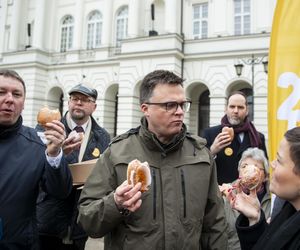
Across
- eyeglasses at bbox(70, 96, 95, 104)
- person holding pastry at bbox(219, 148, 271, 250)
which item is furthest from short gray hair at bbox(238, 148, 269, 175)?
eyeglasses at bbox(70, 96, 95, 104)

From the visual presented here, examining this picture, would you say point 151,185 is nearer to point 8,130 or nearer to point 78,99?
point 8,130

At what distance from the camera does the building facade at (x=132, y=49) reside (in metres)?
20.1

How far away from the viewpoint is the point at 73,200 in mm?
3230

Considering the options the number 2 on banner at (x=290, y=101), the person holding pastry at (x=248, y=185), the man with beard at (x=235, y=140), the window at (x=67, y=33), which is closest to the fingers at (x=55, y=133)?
the person holding pastry at (x=248, y=185)

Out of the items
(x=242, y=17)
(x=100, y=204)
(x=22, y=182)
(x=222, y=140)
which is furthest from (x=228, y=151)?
(x=242, y=17)

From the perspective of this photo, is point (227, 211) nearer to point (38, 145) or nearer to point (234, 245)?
point (234, 245)

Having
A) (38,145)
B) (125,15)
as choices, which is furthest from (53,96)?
(38,145)

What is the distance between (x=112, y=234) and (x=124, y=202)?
49 centimetres

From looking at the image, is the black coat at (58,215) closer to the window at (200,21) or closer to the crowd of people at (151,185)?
the crowd of people at (151,185)

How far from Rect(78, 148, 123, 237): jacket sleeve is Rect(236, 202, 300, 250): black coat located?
0.82m

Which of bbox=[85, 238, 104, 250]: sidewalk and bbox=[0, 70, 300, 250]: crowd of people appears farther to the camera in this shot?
bbox=[85, 238, 104, 250]: sidewalk

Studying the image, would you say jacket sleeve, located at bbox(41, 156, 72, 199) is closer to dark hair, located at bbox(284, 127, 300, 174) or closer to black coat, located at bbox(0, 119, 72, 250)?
black coat, located at bbox(0, 119, 72, 250)

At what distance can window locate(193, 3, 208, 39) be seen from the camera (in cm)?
2208

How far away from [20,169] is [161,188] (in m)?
1.06
